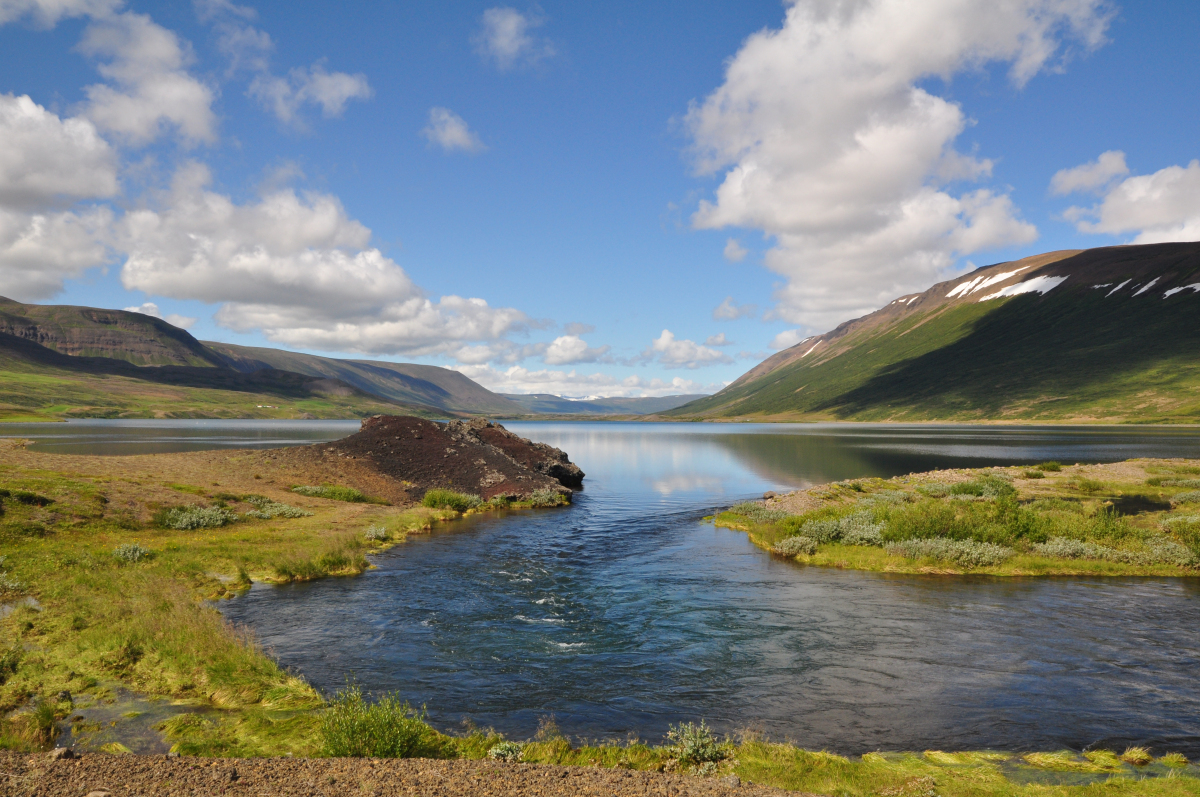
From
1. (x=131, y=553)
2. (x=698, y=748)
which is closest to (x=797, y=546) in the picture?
(x=698, y=748)

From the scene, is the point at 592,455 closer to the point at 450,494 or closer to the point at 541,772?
the point at 450,494

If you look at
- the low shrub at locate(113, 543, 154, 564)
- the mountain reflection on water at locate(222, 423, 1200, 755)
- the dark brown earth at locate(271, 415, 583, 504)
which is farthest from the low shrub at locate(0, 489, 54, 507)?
the dark brown earth at locate(271, 415, 583, 504)

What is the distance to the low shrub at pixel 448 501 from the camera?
43.8m

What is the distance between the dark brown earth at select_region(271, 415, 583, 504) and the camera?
4991cm

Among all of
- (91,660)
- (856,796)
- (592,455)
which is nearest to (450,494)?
(91,660)

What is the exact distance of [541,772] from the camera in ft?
33.1

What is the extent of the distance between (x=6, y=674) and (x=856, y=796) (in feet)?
59.2

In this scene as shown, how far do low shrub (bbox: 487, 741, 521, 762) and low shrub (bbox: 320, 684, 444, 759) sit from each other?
1.01 meters

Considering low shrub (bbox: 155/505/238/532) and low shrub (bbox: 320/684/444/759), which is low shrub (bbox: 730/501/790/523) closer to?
low shrub (bbox: 320/684/444/759)

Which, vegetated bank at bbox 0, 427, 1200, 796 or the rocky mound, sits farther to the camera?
the rocky mound

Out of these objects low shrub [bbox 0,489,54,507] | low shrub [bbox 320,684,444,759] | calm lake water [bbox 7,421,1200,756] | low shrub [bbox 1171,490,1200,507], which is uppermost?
low shrub [bbox 1171,490,1200,507]

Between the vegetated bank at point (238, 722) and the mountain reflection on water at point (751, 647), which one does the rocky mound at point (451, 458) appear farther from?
the vegetated bank at point (238, 722)

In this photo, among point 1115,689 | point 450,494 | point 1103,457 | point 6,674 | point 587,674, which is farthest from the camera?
point 1103,457

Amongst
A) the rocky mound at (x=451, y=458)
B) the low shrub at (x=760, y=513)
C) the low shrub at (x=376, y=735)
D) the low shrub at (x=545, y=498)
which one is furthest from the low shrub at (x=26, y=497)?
the low shrub at (x=760, y=513)
